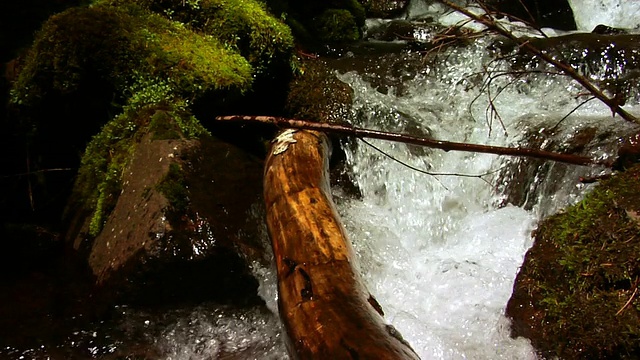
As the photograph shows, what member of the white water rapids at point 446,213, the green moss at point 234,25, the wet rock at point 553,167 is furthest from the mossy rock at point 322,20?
the wet rock at point 553,167

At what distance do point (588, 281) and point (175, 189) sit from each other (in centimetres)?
267

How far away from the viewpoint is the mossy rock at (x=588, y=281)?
7.53 feet

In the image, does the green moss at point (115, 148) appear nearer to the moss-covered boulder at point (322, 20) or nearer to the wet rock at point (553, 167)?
the wet rock at point (553, 167)

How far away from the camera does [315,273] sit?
2123 millimetres

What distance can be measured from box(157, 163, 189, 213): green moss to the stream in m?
0.59

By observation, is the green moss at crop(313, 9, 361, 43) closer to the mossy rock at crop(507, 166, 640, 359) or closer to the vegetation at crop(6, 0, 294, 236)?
the vegetation at crop(6, 0, 294, 236)

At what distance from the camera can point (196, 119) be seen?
3936 mm

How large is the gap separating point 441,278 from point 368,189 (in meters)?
1.70

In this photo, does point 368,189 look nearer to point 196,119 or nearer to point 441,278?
point 441,278

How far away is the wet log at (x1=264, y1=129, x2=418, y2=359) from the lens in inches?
66.0

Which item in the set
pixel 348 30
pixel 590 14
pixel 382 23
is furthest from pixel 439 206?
pixel 590 14

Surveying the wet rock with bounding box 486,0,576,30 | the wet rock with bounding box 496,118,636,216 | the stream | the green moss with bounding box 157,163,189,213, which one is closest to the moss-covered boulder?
the stream

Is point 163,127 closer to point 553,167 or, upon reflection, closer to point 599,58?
point 553,167

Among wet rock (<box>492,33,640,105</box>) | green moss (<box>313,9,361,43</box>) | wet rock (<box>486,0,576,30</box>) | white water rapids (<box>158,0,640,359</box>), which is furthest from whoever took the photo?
wet rock (<box>486,0,576,30</box>)
